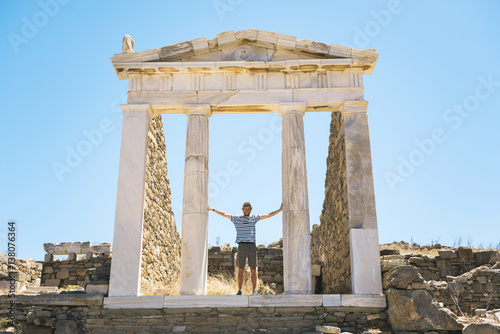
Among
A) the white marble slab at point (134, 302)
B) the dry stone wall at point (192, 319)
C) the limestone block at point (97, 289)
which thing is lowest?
the dry stone wall at point (192, 319)

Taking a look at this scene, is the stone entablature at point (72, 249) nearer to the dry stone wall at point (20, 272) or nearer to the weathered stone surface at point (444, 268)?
the dry stone wall at point (20, 272)

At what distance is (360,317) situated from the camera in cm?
979

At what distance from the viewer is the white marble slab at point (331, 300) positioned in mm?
9784

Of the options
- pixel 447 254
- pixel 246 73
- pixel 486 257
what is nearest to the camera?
pixel 246 73

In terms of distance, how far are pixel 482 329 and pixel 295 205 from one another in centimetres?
399

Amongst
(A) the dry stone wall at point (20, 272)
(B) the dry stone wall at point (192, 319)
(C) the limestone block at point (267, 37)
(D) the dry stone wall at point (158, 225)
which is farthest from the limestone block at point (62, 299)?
(C) the limestone block at point (267, 37)

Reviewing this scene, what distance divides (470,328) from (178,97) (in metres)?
7.24

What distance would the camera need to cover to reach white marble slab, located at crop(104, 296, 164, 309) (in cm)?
991

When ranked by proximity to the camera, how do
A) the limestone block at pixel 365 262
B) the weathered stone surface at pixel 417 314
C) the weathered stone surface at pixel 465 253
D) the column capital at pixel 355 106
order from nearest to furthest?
the weathered stone surface at pixel 417 314
the limestone block at pixel 365 262
the column capital at pixel 355 106
the weathered stone surface at pixel 465 253

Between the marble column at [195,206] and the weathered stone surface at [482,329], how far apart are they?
4.81 m

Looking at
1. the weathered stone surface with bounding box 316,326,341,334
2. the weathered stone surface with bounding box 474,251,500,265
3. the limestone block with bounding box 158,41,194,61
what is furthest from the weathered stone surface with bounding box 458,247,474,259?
the limestone block with bounding box 158,41,194,61

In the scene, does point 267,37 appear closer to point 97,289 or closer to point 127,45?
point 127,45

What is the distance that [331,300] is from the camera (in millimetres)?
9797

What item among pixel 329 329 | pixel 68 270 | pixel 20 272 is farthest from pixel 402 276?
pixel 68 270
